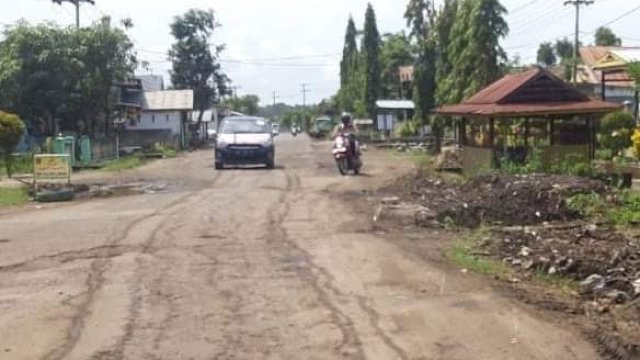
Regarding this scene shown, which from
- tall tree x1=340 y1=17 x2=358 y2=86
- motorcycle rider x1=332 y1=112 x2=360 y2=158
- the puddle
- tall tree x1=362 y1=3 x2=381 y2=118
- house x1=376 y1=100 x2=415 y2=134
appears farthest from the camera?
tall tree x1=340 y1=17 x2=358 y2=86

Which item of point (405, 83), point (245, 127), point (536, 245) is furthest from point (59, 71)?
point (405, 83)

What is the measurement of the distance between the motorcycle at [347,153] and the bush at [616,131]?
746cm

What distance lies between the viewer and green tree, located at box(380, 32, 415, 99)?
77.8 metres

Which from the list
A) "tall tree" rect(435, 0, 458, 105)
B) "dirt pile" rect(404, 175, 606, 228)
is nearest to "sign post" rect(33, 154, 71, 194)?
"dirt pile" rect(404, 175, 606, 228)

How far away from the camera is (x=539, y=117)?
77.8ft

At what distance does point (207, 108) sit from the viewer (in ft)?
258

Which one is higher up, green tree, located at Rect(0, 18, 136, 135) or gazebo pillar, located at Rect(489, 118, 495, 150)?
green tree, located at Rect(0, 18, 136, 135)

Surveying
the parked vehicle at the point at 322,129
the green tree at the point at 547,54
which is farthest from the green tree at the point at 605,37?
the parked vehicle at the point at 322,129

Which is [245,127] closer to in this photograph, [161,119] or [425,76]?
[425,76]

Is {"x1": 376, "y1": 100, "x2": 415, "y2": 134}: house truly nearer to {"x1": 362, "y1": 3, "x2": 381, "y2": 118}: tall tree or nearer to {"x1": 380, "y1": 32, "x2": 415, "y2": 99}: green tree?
{"x1": 362, "y1": 3, "x2": 381, "y2": 118}: tall tree

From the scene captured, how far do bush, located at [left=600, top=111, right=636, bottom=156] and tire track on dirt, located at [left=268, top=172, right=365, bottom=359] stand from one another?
13026 millimetres

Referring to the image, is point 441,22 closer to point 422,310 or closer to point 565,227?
point 565,227

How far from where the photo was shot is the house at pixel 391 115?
62344mm

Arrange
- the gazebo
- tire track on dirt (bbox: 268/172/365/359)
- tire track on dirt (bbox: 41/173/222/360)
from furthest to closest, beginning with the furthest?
1. the gazebo
2. tire track on dirt (bbox: 268/172/365/359)
3. tire track on dirt (bbox: 41/173/222/360)
